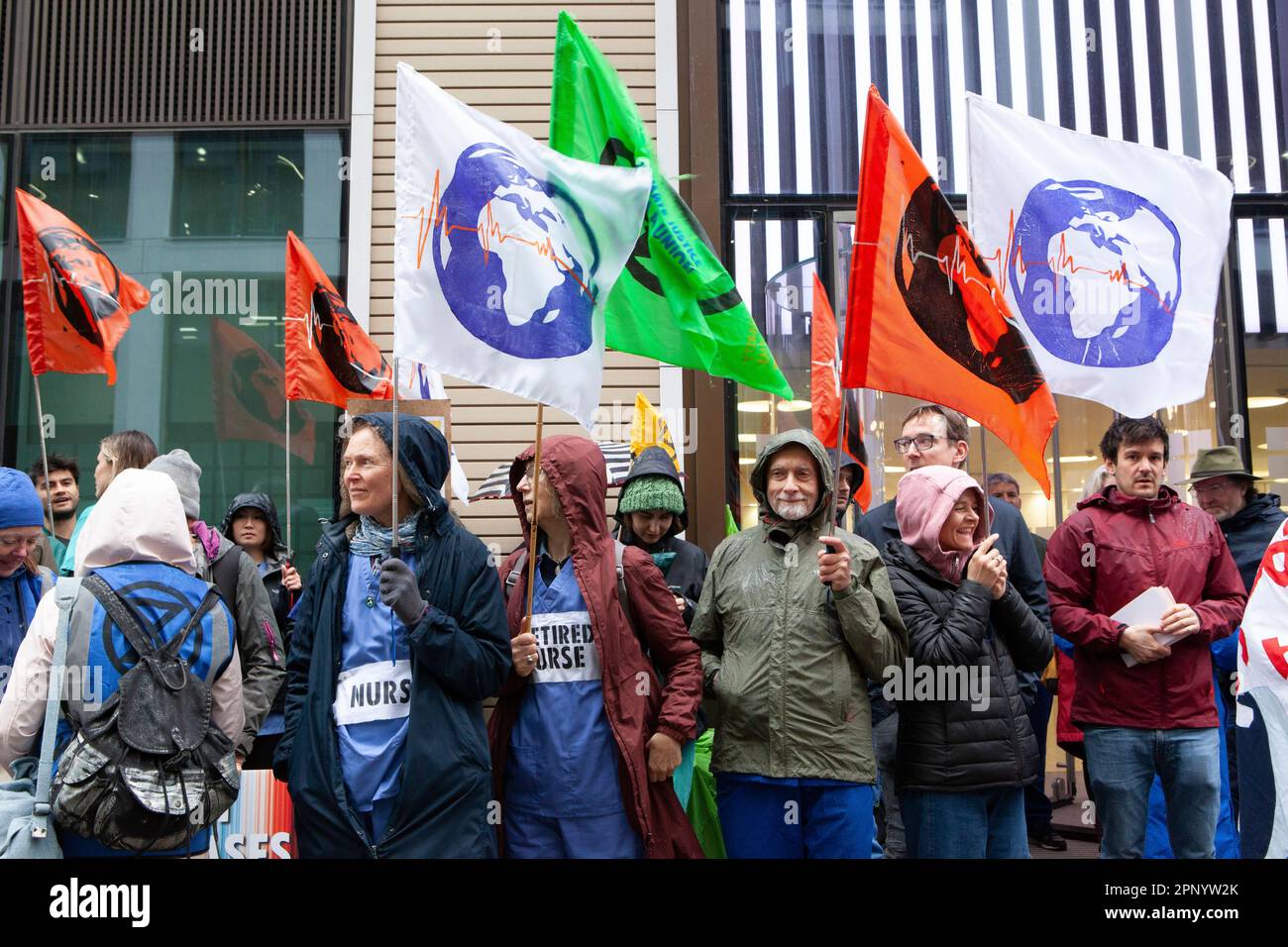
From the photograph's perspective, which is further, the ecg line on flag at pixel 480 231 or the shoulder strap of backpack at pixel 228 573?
Answer: the shoulder strap of backpack at pixel 228 573

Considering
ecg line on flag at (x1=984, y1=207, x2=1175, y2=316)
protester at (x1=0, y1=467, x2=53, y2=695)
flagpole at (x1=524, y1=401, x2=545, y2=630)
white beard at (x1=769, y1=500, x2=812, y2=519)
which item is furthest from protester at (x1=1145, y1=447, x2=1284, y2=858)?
protester at (x1=0, y1=467, x2=53, y2=695)

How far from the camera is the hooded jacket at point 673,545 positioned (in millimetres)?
6355

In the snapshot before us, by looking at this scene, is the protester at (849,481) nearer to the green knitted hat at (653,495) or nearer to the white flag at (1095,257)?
the green knitted hat at (653,495)

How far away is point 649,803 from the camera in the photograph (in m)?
4.61

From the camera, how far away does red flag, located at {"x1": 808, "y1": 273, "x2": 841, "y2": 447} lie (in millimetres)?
7710

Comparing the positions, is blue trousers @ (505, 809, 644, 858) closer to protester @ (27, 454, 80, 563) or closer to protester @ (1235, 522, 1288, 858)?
protester @ (1235, 522, 1288, 858)

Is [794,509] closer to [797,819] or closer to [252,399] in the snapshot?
[797,819]

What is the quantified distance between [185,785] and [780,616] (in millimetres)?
2153

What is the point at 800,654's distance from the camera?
4.68 meters

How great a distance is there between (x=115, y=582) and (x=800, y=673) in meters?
2.38

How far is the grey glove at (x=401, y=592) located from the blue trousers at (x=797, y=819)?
1.42m

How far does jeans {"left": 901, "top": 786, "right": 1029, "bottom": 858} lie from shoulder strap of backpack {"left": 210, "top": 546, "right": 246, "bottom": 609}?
117 inches

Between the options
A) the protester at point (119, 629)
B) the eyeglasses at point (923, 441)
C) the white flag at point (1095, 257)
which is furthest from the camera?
the eyeglasses at point (923, 441)

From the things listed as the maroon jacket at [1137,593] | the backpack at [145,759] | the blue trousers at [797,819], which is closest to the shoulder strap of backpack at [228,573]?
the backpack at [145,759]
